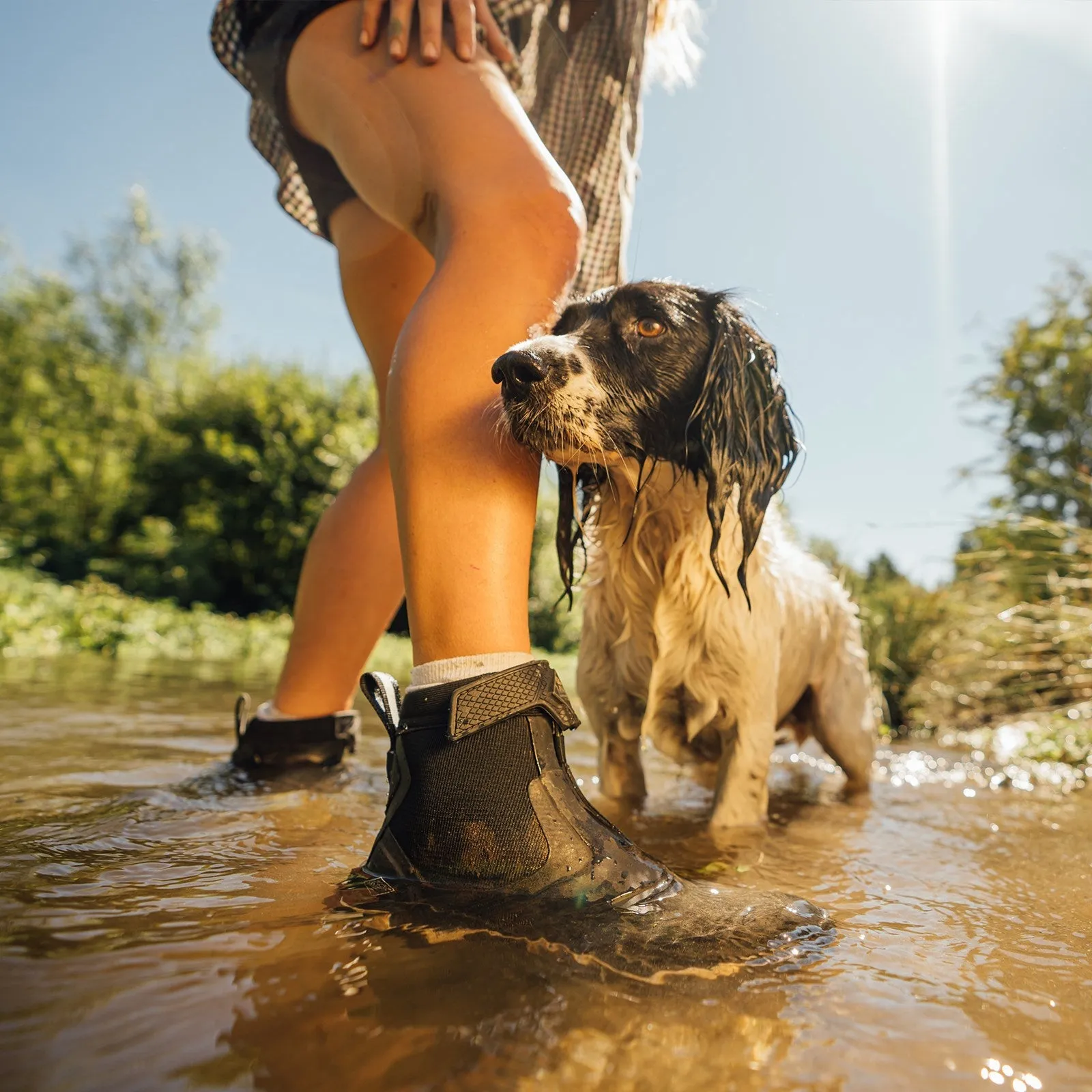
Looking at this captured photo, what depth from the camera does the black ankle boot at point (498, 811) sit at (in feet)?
4.62

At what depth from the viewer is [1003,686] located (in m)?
6.14

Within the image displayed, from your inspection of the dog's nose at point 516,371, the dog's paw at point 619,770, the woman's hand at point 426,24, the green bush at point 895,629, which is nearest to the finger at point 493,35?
the woman's hand at point 426,24

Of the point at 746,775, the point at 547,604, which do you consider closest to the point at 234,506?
the point at 547,604

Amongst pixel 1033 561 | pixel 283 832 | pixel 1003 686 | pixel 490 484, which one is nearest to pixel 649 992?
pixel 490 484

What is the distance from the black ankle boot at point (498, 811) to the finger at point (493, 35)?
5.02 ft

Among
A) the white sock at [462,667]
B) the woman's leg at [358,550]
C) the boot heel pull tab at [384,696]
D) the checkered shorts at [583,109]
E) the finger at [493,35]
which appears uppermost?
the checkered shorts at [583,109]

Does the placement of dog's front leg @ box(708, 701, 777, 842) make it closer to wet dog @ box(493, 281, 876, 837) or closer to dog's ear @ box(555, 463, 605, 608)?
wet dog @ box(493, 281, 876, 837)

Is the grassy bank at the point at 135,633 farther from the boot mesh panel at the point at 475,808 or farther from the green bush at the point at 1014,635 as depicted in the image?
the boot mesh panel at the point at 475,808

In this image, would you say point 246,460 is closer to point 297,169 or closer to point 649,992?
point 297,169

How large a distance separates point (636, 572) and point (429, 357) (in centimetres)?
121

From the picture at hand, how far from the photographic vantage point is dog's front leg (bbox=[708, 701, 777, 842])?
2.58 m

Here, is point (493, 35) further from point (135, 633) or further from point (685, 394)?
point (135, 633)

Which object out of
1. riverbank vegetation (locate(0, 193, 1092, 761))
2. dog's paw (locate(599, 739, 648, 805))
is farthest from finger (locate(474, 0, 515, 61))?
riverbank vegetation (locate(0, 193, 1092, 761))

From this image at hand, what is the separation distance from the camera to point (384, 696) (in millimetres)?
1654
